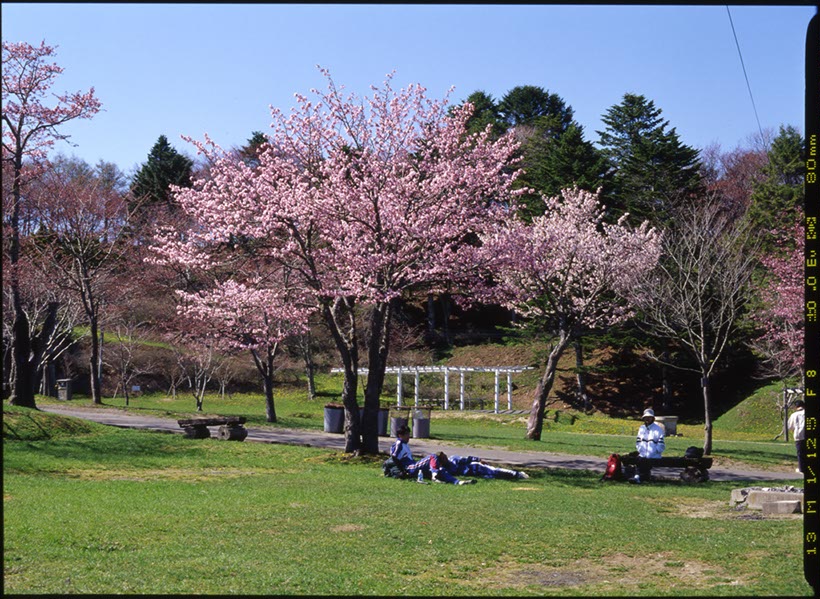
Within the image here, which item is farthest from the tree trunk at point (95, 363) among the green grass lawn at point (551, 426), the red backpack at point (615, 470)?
the red backpack at point (615, 470)

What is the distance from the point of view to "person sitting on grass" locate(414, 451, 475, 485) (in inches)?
680

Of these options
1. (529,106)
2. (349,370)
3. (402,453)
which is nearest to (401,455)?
(402,453)

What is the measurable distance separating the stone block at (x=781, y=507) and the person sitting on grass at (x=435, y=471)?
5586mm

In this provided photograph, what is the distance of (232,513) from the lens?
1254 cm

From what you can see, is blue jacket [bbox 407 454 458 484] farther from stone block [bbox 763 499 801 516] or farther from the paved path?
stone block [bbox 763 499 801 516]

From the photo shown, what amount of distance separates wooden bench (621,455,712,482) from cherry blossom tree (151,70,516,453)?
5839mm

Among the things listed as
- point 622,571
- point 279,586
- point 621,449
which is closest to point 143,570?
point 279,586

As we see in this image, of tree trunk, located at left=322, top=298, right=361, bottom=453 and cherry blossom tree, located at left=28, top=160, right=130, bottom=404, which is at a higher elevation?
cherry blossom tree, located at left=28, top=160, right=130, bottom=404

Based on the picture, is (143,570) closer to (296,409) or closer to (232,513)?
(232,513)

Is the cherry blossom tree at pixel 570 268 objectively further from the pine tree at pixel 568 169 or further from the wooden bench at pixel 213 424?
the pine tree at pixel 568 169

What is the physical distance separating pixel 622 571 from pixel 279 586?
340cm

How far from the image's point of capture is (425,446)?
1001 inches

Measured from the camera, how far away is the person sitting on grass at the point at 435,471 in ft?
56.7

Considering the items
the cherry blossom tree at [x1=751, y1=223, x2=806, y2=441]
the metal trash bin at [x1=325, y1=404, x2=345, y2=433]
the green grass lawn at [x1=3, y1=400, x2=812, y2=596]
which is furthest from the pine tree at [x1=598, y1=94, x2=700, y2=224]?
the green grass lawn at [x1=3, y1=400, x2=812, y2=596]
